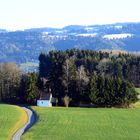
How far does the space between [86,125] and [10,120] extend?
1196 centimetres

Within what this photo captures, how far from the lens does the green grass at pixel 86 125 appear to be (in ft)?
204

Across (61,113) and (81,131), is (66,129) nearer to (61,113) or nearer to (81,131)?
(81,131)

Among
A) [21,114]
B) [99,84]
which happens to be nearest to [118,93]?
[99,84]

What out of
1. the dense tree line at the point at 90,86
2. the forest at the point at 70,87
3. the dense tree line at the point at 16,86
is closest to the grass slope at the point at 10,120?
the dense tree line at the point at 16,86

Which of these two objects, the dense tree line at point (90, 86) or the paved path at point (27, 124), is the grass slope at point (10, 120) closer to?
the paved path at point (27, 124)

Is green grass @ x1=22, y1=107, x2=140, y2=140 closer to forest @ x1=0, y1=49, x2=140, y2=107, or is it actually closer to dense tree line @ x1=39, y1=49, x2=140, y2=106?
dense tree line @ x1=39, y1=49, x2=140, y2=106

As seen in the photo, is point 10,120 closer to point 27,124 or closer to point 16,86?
point 27,124

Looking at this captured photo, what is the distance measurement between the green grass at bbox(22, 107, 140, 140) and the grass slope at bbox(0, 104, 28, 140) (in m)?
2.40

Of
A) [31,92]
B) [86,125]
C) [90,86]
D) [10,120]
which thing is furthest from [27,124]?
[31,92]

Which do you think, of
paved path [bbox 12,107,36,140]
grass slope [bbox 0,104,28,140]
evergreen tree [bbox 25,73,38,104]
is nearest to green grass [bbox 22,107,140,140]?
paved path [bbox 12,107,36,140]

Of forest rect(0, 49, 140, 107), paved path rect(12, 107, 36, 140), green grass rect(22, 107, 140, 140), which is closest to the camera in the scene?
green grass rect(22, 107, 140, 140)

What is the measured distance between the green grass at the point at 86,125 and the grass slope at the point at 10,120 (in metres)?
2.40

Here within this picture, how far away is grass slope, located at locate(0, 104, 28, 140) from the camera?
6457cm

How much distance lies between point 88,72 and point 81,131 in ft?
205
